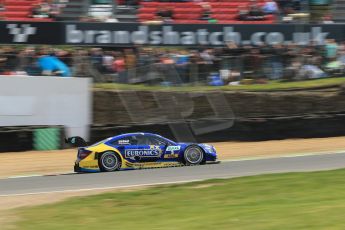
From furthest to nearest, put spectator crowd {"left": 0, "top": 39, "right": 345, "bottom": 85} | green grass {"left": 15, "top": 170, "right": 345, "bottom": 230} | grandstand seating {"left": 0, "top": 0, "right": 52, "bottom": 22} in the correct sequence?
grandstand seating {"left": 0, "top": 0, "right": 52, "bottom": 22}, spectator crowd {"left": 0, "top": 39, "right": 345, "bottom": 85}, green grass {"left": 15, "top": 170, "right": 345, "bottom": 230}

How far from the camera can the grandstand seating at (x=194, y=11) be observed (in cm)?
2373

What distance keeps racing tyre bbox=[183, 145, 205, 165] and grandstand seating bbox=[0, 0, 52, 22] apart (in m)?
11.7

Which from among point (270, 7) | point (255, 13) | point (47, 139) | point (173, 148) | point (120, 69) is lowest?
point (47, 139)

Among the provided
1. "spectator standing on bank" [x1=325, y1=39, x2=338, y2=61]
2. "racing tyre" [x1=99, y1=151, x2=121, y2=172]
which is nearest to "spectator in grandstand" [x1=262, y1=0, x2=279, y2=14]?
"spectator standing on bank" [x1=325, y1=39, x2=338, y2=61]

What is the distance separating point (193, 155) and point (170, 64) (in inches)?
287

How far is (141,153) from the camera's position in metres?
13.7

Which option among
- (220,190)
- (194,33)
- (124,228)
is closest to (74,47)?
(194,33)

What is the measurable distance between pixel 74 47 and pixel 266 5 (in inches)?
337

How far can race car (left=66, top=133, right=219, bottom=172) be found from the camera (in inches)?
532

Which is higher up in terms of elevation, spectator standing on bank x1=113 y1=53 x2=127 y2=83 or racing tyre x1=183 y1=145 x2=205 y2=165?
spectator standing on bank x1=113 y1=53 x2=127 y2=83

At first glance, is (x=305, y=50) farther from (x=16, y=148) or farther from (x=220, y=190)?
(x=220, y=190)

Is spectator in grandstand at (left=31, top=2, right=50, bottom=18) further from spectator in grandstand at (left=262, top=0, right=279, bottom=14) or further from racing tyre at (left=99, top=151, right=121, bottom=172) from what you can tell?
racing tyre at (left=99, top=151, right=121, bottom=172)

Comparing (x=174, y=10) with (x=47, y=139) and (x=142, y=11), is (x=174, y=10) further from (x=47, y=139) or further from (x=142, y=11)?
(x=47, y=139)

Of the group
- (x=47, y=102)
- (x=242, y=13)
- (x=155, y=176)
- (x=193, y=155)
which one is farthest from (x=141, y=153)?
(x=242, y=13)
